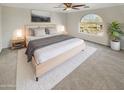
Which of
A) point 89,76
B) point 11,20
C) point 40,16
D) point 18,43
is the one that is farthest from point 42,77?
point 40,16

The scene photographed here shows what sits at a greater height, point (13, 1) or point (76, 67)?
point (13, 1)

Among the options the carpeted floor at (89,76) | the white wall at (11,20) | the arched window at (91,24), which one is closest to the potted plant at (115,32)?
the arched window at (91,24)

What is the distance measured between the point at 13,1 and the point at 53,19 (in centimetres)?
321

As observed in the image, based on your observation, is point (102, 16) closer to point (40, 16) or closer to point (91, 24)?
point (91, 24)

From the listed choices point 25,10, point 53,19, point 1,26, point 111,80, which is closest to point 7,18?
point 1,26

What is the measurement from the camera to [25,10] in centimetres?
538

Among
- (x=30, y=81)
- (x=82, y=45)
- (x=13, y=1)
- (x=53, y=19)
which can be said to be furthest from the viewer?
(x=53, y=19)

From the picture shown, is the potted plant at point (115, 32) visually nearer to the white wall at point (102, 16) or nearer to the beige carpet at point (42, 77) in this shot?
the white wall at point (102, 16)

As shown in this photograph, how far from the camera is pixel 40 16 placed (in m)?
6.02

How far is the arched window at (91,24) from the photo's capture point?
6187 millimetres

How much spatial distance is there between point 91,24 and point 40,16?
11.0 ft

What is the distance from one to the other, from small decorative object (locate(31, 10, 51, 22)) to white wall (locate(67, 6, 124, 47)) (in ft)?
6.54

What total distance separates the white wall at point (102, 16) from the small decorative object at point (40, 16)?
1.99 m

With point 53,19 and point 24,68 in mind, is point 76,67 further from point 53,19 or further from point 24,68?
point 53,19
